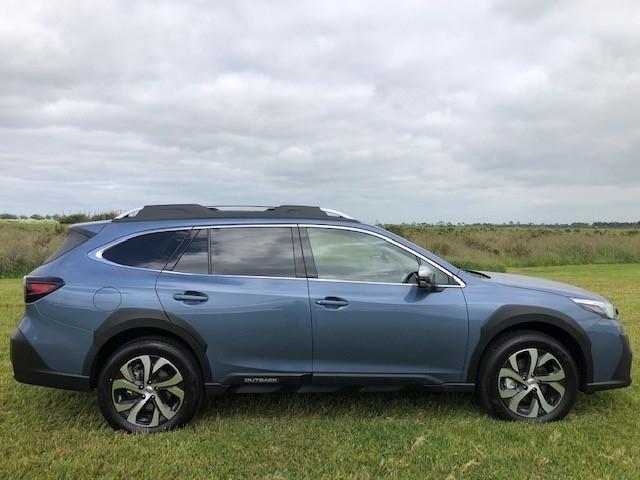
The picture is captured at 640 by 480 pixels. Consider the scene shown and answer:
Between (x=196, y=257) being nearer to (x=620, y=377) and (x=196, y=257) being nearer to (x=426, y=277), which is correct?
(x=426, y=277)

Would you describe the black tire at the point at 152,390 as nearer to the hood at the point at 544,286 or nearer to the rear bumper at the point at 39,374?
the rear bumper at the point at 39,374

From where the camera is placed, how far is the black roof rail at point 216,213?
4.88m

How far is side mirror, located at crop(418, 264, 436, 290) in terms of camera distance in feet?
14.6

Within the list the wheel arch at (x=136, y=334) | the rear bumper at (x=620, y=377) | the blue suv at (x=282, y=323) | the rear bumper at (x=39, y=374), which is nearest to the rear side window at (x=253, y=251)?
the blue suv at (x=282, y=323)

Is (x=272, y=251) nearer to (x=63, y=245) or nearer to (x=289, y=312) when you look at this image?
(x=289, y=312)

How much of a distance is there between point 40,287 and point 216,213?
149 centimetres

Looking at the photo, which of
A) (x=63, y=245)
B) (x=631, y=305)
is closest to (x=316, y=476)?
(x=63, y=245)

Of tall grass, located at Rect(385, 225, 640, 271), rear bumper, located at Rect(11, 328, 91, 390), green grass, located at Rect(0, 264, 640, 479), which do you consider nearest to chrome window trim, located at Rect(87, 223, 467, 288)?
rear bumper, located at Rect(11, 328, 91, 390)

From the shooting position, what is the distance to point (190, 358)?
14.7 feet

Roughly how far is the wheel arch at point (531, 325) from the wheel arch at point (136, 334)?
2.15 m

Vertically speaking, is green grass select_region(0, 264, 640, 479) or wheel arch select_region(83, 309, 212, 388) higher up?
wheel arch select_region(83, 309, 212, 388)

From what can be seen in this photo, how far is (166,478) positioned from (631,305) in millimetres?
9684

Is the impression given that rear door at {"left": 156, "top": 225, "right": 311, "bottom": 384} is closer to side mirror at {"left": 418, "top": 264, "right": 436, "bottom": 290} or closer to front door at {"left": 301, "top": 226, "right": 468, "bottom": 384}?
front door at {"left": 301, "top": 226, "right": 468, "bottom": 384}

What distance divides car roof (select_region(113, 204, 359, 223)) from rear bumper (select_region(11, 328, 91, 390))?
48.3 inches
